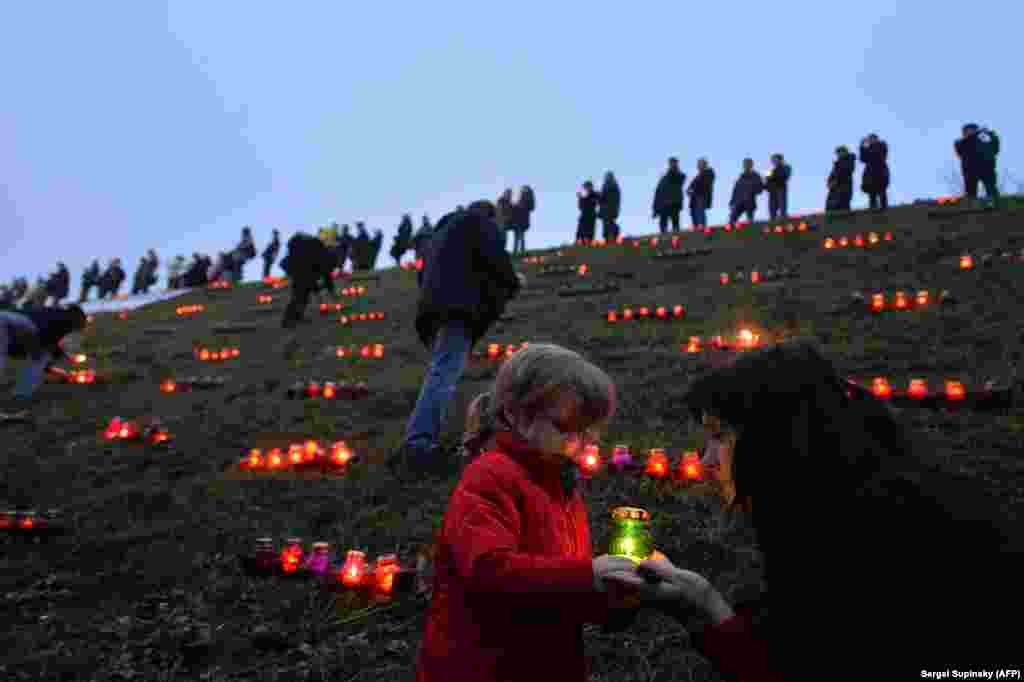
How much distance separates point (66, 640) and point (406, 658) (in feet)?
7.06

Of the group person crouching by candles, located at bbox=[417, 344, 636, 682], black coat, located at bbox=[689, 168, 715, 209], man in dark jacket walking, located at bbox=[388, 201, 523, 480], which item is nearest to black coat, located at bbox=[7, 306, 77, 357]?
man in dark jacket walking, located at bbox=[388, 201, 523, 480]

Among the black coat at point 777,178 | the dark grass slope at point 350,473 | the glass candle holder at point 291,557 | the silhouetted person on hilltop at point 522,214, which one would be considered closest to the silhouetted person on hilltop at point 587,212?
the silhouetted person on hilltop at point 522,214

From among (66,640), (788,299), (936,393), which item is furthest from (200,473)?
(788,299)

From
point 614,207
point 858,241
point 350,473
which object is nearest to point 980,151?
point 858,241

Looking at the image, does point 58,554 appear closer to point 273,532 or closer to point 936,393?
point 273,532

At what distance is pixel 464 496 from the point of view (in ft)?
8.57

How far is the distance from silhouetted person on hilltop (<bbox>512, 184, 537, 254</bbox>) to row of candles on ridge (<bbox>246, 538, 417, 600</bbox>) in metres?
22.3

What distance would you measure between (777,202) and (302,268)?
15.7m

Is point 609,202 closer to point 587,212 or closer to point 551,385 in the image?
point 587,212

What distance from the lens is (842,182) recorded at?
944 inches

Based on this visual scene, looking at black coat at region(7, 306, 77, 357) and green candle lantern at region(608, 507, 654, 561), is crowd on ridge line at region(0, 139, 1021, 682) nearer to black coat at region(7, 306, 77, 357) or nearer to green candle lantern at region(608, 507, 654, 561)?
green candle lantern at region(608, 507, 654, 561)

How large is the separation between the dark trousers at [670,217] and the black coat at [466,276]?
19507mm

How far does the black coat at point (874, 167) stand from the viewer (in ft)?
72.3

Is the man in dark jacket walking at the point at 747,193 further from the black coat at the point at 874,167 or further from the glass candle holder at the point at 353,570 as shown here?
the glass candle holder at the point at 353,570
